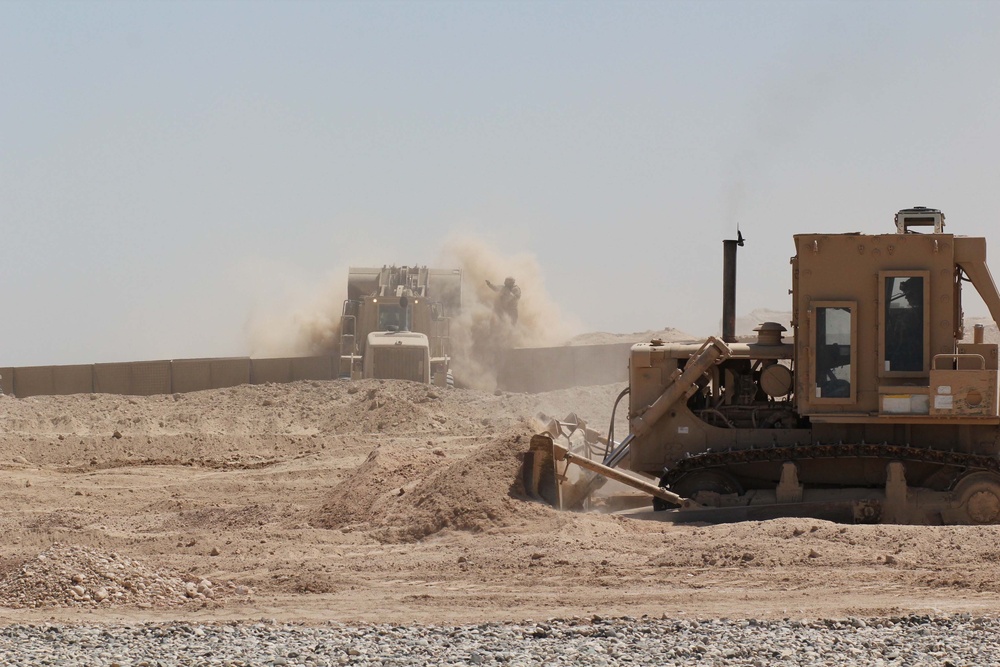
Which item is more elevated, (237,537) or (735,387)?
(735,387)

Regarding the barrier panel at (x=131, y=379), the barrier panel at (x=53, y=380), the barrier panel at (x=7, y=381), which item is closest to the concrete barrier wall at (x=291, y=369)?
the barrier panel at (x=131, y=379)

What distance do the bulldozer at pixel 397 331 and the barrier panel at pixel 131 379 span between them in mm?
4232

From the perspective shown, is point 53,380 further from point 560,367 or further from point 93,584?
point 93,584

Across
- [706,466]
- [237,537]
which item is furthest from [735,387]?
[237,537]

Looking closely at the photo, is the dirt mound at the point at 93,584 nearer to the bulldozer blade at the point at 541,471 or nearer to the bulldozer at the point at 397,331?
the bulldozer blade at the point at 541,471

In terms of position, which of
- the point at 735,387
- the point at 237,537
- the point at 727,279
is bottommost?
the point at 237,537

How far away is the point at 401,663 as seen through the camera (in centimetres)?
834

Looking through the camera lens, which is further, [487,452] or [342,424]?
[342,424]

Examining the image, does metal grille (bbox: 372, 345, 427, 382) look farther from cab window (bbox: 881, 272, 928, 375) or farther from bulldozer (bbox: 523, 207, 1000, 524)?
cab window (bbox: 881, 272, 928, 375)

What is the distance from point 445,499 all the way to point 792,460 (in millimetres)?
3450

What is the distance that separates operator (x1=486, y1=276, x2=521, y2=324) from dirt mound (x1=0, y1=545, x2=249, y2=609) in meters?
30.5

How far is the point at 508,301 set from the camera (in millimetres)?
41906

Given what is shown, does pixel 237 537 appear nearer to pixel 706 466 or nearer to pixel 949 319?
pixel 706 466

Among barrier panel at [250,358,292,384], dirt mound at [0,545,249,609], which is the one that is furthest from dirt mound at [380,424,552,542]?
barrier panel at [250,358,292,384]
